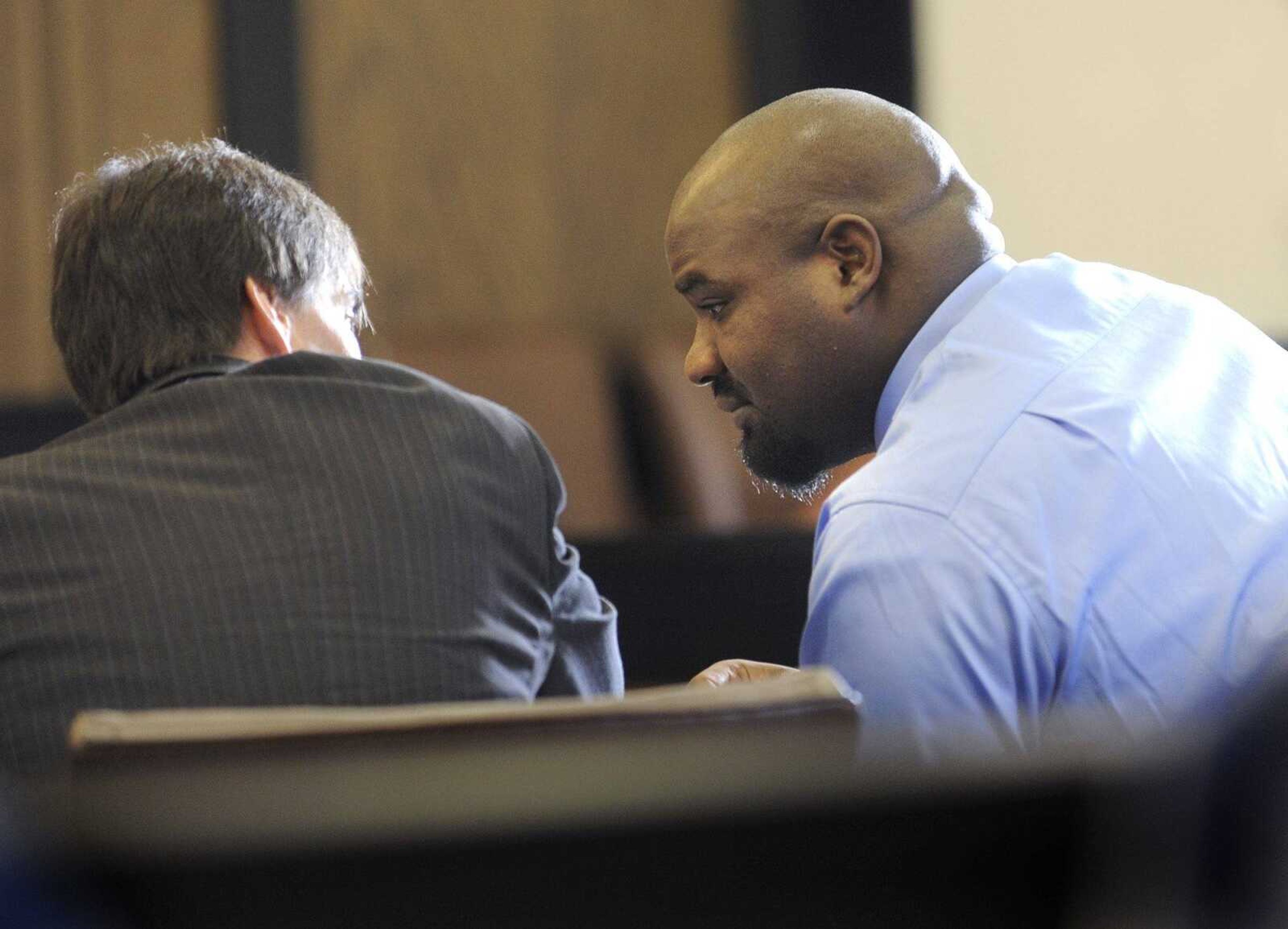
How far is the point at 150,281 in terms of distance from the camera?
5.25 feet

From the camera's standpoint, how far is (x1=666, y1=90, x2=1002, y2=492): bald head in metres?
1.70

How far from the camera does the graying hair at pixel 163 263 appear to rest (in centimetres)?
159

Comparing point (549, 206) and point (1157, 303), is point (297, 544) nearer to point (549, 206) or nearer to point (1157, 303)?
point (1157, 303)

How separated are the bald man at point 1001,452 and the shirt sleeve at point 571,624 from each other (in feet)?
0.35

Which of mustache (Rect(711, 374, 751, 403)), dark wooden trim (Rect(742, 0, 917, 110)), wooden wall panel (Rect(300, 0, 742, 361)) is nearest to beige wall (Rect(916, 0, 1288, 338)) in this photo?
dark wooden trim (Rect(742, 0, 917, 110))

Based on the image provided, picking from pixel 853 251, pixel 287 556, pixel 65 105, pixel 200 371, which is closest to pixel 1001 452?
pixel 853 251

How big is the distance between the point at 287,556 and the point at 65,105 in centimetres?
338

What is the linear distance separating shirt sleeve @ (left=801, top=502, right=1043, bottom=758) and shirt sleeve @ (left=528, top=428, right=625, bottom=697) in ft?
0.92

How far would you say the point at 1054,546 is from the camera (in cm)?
127

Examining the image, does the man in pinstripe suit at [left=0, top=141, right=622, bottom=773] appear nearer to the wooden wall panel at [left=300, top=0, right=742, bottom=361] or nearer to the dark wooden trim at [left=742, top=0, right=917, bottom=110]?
the wooden wall panel at [left=300, top=0, right=742, bottom=361]

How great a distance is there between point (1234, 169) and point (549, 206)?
1.83 metres

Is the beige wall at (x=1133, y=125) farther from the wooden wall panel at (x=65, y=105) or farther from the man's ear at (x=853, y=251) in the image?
the man's ear at (x=853, y=251)

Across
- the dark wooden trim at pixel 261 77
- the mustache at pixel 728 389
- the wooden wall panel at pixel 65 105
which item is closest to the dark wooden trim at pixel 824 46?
the dark wooden trim at pixel 261 77

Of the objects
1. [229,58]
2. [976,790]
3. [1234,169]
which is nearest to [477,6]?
[229,58]
